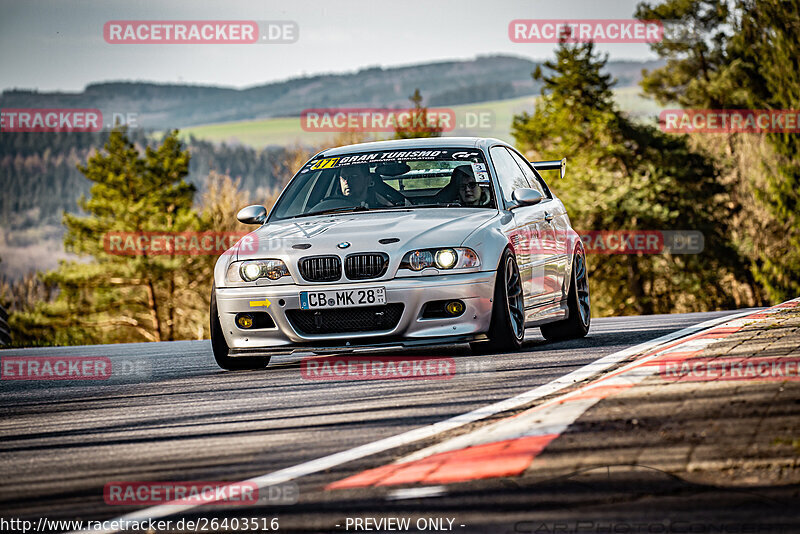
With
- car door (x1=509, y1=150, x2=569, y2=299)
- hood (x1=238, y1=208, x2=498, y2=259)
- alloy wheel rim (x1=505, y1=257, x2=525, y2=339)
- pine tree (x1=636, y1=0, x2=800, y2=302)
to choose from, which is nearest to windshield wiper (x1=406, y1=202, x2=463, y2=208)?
hood (x1=238, y1=208, x2=498, y2=259)

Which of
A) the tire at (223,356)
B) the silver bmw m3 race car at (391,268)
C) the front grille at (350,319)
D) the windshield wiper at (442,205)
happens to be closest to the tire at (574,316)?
the silver bmw m3 race car at (391,268)

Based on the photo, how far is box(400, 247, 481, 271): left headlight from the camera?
8156 millimetres

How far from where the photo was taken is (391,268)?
8.11 metres

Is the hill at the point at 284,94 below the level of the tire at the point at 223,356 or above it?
above

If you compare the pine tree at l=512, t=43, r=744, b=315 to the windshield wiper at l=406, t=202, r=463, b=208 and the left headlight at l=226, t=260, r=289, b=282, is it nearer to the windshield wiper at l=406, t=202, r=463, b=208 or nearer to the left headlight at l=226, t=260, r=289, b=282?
the windshield wiper at l=406, t=202, r=463, b=208

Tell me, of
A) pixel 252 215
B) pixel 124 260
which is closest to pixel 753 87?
pixel 124 260

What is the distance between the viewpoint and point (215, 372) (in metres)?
8.97

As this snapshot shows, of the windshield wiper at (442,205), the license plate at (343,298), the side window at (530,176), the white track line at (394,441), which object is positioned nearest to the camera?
the white track line at (394,441)

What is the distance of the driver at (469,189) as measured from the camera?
934cm

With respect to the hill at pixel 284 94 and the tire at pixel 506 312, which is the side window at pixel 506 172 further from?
the hill at pixel 284 94

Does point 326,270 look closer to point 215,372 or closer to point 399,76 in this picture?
point 215,372

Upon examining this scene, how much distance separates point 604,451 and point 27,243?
151 metres

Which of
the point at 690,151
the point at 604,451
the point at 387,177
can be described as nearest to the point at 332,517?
the point at 604,451

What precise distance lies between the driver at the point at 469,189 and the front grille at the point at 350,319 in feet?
5.20
